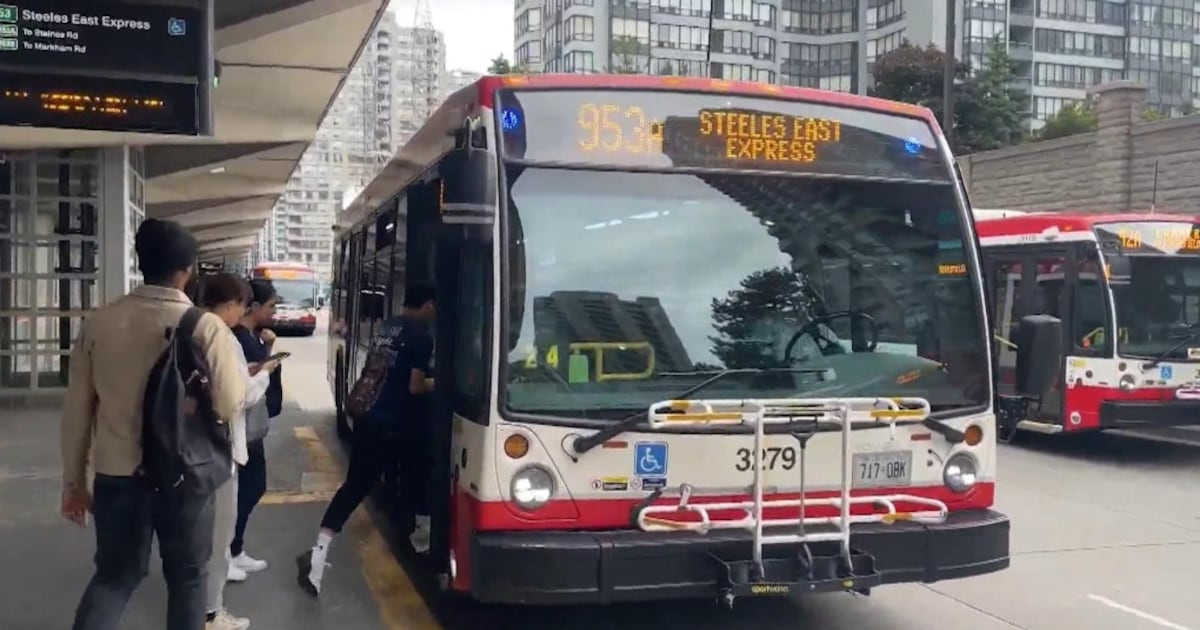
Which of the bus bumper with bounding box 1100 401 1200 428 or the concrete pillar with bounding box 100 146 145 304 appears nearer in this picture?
the bus bumper with bounding box 1100 401 1200 428

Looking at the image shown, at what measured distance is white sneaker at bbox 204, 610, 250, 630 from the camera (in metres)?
5.39

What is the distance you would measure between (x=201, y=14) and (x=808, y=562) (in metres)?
6.70

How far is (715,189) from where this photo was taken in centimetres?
537

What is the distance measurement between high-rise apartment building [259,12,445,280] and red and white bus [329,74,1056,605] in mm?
78240

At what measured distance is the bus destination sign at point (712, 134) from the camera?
5.19m

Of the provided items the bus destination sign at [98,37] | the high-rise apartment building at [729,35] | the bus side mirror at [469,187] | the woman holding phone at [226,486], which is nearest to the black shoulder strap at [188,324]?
the woman holding phone at [226,486]

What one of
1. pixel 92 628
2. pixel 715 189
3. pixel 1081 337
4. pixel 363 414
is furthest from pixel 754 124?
pixel 1081 337

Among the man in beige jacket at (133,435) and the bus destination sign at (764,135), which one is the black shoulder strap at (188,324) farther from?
the bus destination sign at (764,135)

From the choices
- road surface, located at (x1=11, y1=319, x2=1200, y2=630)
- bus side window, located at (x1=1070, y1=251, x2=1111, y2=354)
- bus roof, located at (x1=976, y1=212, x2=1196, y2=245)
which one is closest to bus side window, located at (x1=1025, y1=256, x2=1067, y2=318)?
bus side window, located at (x1=1070, y1=251, x2=1111, y2=354)

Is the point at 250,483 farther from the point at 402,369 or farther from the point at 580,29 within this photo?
the point at 580,29

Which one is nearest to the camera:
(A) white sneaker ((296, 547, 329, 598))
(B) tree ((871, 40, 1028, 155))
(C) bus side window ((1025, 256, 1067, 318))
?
(A) white sneaker ((296, 547, 329, 598))

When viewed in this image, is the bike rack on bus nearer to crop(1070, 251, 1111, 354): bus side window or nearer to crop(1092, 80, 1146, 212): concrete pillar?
crop(1070, 251, 1111, 354): bus side window

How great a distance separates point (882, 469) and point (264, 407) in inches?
126

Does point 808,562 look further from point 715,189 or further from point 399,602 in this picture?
point 399,602
